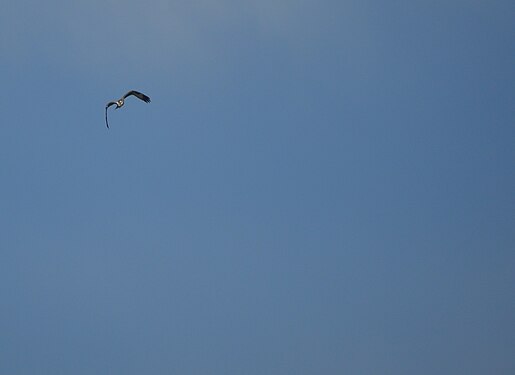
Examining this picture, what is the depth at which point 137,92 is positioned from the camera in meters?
26.3
